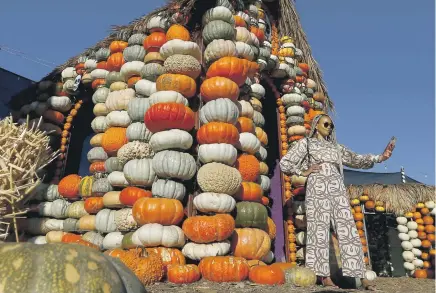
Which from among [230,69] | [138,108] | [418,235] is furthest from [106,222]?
[418,235]

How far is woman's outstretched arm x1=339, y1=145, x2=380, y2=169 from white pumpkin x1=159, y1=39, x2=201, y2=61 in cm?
288

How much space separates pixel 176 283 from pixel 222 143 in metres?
2.04

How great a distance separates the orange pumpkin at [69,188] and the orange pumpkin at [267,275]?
3.96 metres

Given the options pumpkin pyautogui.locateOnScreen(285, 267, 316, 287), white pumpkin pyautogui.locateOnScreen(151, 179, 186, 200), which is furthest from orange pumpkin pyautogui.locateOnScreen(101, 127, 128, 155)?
pumpkin pyautogui.locateOnScreen(285, 267, 316, 287)

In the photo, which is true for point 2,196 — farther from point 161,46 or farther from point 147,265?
point 161,46

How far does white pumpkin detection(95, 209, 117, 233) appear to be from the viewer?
553 centimetres

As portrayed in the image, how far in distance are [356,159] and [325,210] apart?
36.8 inches

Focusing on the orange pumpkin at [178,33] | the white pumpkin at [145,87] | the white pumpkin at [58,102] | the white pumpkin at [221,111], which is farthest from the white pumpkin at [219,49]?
the white pumpkin at [58,102]

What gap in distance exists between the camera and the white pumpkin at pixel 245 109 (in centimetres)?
624

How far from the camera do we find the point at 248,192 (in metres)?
5.46

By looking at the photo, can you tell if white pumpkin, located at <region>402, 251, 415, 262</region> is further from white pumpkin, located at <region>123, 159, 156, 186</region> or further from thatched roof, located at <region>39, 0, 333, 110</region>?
white pumpkin, located at <region>123, 159, 156, 186</region>

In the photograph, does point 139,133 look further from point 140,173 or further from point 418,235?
point 418,235

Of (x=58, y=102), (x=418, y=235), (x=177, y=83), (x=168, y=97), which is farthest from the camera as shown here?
(x=418, y=235)

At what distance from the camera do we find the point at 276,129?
836 cm
